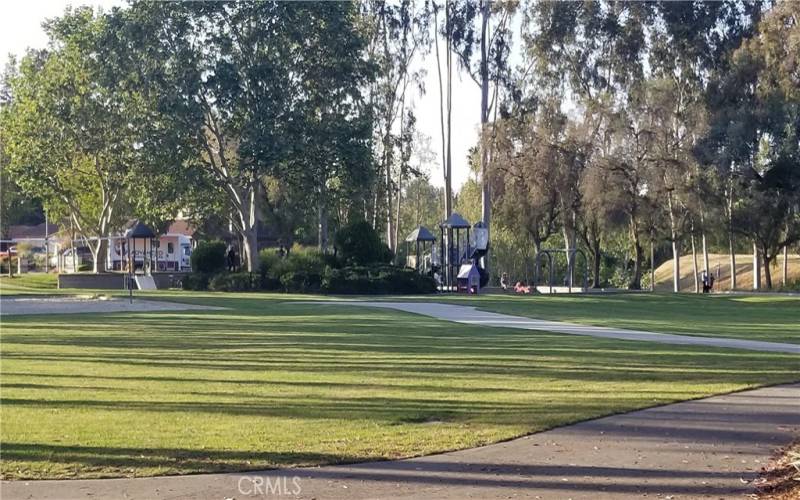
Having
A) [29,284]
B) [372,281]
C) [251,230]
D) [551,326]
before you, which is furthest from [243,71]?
[551,326]

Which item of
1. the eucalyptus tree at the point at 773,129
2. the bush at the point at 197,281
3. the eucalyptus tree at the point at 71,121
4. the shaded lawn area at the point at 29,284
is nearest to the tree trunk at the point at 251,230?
the bush at the point at 197,281

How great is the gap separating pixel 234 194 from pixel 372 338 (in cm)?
3513

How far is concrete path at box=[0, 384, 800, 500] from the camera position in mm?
8648

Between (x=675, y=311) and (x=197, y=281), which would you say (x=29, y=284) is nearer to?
(x=197, y=281)

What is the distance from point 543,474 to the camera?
934 cm

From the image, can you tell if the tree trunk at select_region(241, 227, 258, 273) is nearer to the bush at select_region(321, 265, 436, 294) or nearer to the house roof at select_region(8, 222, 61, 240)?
the bush at select_region(321, 265, 436, 294)

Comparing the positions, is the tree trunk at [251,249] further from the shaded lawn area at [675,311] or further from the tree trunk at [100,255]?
the shaded lawn area at [675,311]

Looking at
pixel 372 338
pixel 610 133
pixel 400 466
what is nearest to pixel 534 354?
pixel 372 338

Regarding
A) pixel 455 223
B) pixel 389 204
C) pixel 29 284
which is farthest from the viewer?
pixel 389 204

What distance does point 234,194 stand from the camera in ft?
185

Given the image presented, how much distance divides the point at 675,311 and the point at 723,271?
4157 centimetres

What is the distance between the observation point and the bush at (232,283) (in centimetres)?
5069

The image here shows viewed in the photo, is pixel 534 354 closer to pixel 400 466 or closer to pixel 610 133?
pixel 400 466

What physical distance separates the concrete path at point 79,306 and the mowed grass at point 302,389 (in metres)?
8.47
